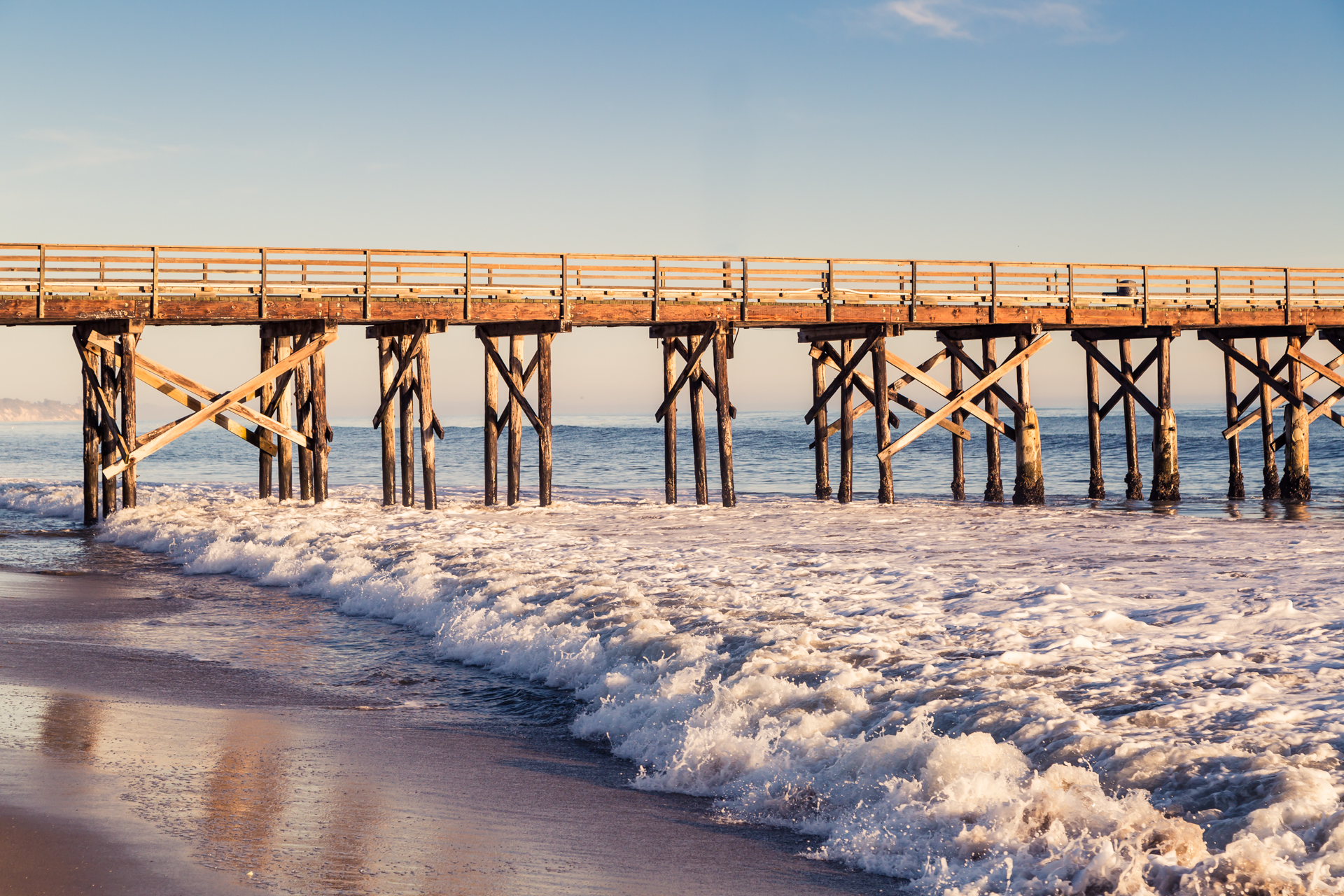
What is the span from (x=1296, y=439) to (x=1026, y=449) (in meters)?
6.51

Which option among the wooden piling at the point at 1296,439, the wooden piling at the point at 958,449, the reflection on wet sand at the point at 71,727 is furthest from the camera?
the wooden piling at the point at 1296,439

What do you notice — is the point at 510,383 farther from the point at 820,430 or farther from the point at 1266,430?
the point at 1266,430

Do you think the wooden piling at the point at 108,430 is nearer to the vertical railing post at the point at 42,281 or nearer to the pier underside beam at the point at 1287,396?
the vertical railing post at the point at 42,281

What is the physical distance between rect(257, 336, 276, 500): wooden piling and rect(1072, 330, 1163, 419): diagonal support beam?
1543 centimetres

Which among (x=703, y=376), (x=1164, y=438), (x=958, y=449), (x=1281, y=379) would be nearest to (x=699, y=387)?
(x=703, y=376)

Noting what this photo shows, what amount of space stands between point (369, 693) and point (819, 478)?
17.0m

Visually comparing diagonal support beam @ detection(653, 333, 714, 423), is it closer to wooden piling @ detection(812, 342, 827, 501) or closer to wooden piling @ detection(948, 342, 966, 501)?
wooden piling @ detection(812, 342, 827, 501)

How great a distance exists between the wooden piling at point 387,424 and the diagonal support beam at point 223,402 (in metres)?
1.54

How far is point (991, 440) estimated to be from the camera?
23750 millimetres

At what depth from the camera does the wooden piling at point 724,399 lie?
20.5 meters

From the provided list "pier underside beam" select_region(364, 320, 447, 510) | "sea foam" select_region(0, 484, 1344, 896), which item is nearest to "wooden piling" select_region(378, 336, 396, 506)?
"pier underside beam" select_region(364, 320, 447, 510)

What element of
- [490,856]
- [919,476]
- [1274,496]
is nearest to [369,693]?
[490,856]

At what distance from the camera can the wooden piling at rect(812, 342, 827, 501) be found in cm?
2338

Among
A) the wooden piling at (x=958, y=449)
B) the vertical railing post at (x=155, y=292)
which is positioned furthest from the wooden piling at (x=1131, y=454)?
the vertical railing post at (x=155, y=292)
